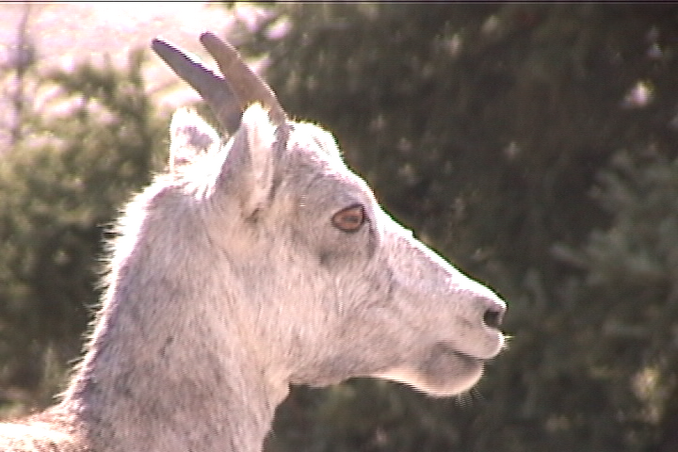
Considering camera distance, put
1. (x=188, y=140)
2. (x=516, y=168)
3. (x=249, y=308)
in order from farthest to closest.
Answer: (x=516, y=168) → (x=188, y=140) → (x=249, y=308)

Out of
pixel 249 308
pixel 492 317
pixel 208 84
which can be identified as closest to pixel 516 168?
pixel 492 317

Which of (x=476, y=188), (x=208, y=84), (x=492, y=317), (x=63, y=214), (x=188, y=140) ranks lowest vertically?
(x=63, y=214)

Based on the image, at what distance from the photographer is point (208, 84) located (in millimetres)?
5594

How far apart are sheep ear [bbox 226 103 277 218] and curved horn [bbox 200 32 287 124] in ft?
0.98

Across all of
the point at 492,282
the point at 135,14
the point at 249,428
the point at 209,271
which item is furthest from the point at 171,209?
the point at 135,14

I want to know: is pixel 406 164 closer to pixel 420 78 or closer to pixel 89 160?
pixel 420 78

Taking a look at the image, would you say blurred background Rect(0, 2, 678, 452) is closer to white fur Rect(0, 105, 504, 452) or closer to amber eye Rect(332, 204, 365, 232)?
white fur Rect(0, 105, 504, 452)

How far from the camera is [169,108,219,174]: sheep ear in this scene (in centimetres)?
559

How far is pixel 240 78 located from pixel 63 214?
6174 millimetres

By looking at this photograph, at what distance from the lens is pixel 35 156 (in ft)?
39.0

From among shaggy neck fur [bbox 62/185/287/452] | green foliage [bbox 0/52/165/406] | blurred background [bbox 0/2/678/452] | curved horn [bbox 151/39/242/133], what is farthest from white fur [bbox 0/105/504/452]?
green foliage [bbox 0/52/165/406]

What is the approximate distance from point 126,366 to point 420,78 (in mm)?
6408

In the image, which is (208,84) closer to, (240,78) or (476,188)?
(240,78)

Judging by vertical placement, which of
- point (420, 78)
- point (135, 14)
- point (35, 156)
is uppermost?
point (420, 78)
